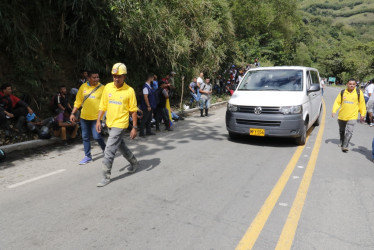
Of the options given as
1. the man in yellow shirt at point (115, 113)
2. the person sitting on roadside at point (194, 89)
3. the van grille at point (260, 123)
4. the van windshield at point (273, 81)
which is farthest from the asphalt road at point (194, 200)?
the person sitting on roadside at point (194, 89)

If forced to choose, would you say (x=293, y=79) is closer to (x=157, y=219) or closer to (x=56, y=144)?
(x=157, y=219)

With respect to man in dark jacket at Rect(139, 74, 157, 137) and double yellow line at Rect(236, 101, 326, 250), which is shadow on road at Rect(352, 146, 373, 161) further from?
man in dark jacket at Rect(139, 74, 157, 137)

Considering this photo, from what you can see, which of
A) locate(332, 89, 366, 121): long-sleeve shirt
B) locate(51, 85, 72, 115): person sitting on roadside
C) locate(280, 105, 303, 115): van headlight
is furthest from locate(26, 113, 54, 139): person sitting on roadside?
locate(332, 89, 366, 121): long-sleeve shirt

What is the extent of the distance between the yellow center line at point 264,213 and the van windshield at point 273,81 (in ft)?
8.37

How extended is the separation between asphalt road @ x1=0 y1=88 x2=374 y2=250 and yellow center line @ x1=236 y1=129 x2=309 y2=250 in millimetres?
15

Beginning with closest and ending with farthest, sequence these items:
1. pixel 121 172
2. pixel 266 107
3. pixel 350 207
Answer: pixel 350 207
pixel 121 172
pixel 266 107

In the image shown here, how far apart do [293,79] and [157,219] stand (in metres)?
5.67

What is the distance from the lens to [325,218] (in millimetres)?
3641

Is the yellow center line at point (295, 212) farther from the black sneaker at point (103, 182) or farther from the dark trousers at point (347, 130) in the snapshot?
the black sneaker at point (103, 182)

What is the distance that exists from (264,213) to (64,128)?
18.4ft

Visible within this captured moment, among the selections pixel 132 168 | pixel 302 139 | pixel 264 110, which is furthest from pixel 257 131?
pixel 132 168

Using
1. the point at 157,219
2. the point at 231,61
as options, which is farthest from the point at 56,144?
the point at 231,61

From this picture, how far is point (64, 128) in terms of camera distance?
752 centimetres

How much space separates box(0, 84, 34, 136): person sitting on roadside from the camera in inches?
288
